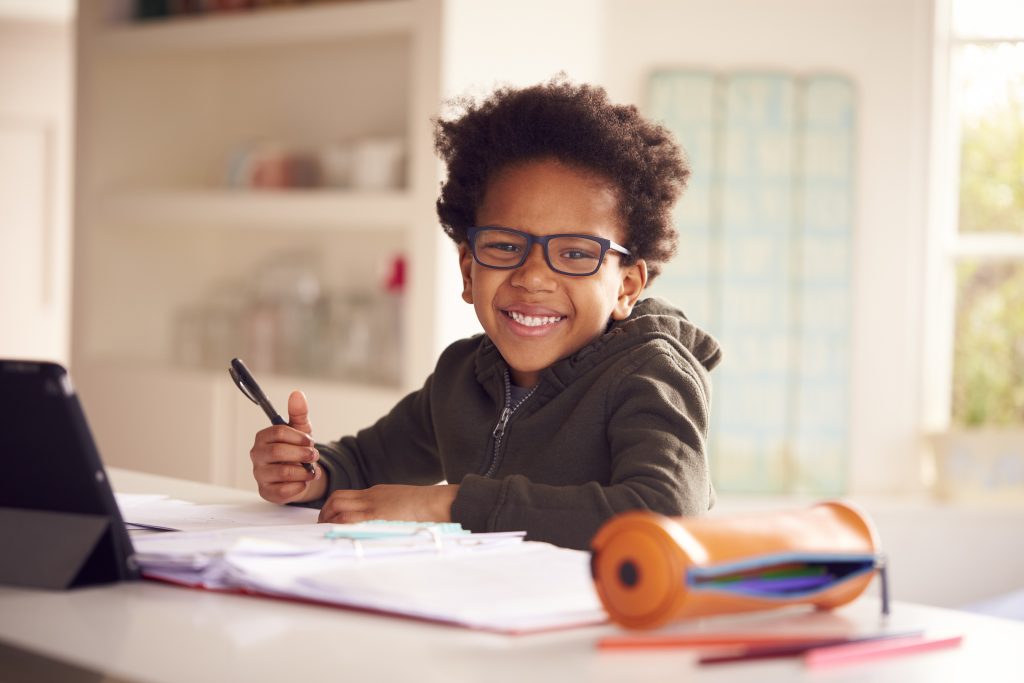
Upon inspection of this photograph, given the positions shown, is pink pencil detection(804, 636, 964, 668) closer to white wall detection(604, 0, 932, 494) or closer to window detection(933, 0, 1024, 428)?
white wall detection(604, 0, 932, 494)

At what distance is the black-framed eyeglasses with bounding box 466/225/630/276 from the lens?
1475 millimetres

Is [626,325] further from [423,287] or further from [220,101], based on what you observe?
[220,101]

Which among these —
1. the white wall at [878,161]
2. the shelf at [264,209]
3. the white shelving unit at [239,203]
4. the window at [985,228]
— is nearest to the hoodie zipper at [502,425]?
the white shelving unit at [239,203]

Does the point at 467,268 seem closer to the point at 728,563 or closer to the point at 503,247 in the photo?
the point at 503,247

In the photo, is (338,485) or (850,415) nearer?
(338,485)

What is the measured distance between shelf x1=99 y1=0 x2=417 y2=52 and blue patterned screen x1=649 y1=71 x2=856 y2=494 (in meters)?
Answer: 0.78

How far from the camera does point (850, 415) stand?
340 centimetres

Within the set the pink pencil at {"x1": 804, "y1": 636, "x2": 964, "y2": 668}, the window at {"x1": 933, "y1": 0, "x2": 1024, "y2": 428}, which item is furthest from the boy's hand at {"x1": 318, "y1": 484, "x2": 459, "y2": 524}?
the window at {"x1": 933, "y1": 0, "x2": 1024, "y2": 428}

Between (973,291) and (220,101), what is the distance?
2.18 m

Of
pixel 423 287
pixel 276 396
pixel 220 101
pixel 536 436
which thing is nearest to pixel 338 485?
pixel 536 436

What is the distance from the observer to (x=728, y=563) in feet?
2.67

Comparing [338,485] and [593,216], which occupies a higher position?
[593,216]

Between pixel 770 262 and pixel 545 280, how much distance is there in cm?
207

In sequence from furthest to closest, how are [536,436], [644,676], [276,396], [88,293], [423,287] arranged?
[88,293] → [276,396] → [423,287] → [536,436] → [644,676]
